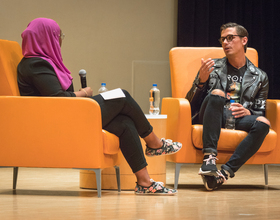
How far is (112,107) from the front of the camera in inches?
90.0

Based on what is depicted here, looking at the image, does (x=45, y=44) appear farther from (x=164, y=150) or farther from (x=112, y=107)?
(x=164, y=150)

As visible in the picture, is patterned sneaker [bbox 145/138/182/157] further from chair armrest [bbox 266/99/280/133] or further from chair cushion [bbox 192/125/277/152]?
chair armrest [bbox 266/99/280/133]

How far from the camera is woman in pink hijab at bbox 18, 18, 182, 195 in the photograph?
2.27 m

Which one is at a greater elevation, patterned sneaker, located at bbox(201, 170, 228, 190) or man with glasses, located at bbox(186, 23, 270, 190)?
man with glasses, located at bbox(186, 23, 270, 190)

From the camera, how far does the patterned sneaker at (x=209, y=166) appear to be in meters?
2.42

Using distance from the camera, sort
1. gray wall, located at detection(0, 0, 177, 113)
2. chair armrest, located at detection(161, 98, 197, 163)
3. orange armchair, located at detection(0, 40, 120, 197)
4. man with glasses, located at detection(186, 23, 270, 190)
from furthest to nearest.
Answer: gray wall, located at detection(0, 0, 177, 113) → chair armrest, located at detection(161, 98, 197, 163) → man with glasses, located at detection(186, 23, 270, 190) → orange armchair, located at detection(0, 40, 120, 197)

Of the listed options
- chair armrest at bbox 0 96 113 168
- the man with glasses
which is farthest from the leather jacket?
chair armrest at bbox 0 96 113 168

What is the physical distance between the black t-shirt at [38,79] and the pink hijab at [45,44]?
0.06 meters

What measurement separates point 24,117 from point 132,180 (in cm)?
82

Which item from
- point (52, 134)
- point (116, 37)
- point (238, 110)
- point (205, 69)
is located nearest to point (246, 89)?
point (238, 110)

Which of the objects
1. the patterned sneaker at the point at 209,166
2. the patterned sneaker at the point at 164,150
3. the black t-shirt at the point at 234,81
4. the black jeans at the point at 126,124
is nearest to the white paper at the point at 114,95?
the black jeans at the point at 126,124

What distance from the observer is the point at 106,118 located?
228 cm

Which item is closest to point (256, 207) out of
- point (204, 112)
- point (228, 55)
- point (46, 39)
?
point (204, 112)

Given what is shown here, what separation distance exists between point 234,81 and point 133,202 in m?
1.27
